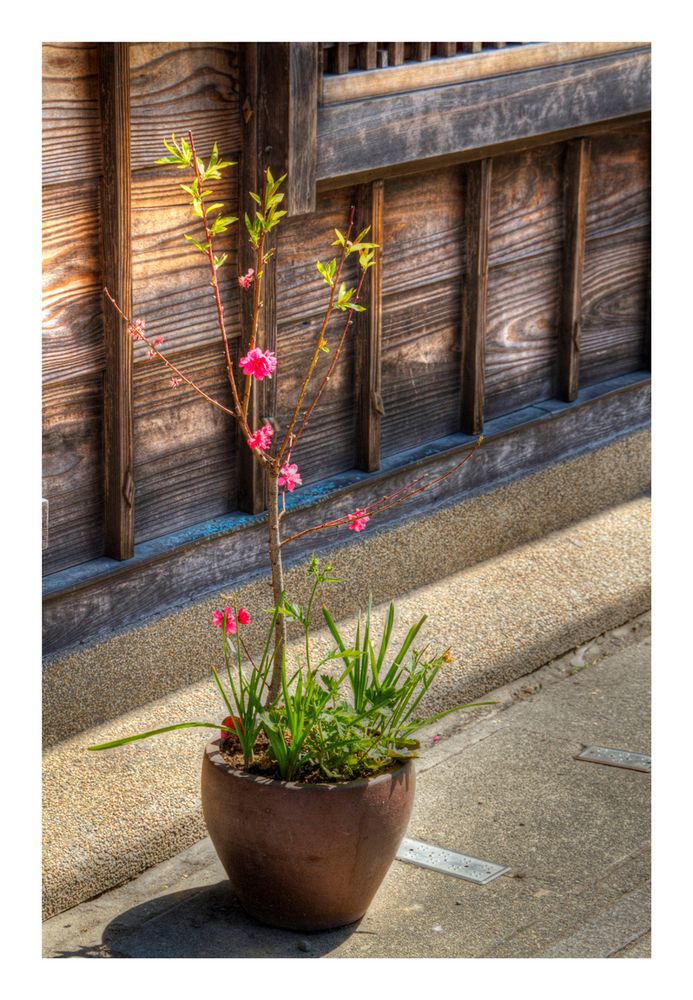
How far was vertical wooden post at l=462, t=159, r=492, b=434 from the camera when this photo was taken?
19.9ft

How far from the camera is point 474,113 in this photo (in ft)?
18.8

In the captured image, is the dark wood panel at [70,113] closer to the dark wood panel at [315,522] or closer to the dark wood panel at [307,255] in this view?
the dark wood panel at [307,255]

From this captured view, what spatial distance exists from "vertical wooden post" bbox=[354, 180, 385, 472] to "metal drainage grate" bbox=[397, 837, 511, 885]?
5.97 feet

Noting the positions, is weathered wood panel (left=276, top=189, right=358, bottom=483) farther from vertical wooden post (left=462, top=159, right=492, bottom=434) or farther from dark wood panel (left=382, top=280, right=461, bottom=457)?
vertical wooden post (left=462, top=159, right=492, bottom=434)

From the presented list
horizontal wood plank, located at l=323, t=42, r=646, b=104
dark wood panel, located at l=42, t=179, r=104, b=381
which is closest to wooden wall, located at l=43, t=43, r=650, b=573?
dark wood panel, located at l=42, t=179, r=104, b=381

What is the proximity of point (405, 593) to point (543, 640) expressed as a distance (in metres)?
0.57

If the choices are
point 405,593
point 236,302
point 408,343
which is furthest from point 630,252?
point 236,302

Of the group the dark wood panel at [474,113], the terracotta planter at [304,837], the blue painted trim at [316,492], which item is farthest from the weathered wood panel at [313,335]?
the terracotta planter at [304,837]

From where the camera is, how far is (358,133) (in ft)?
17.1

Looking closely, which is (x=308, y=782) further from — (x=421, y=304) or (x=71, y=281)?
(x=421, y=304)

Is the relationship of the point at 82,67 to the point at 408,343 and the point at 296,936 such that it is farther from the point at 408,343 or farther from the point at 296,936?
the point at 296,936

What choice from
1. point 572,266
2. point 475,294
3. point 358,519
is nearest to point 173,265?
point 358,519

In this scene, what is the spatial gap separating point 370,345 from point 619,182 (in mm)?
1884

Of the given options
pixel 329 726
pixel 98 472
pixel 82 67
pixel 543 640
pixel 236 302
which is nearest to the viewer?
pixel 329 726
